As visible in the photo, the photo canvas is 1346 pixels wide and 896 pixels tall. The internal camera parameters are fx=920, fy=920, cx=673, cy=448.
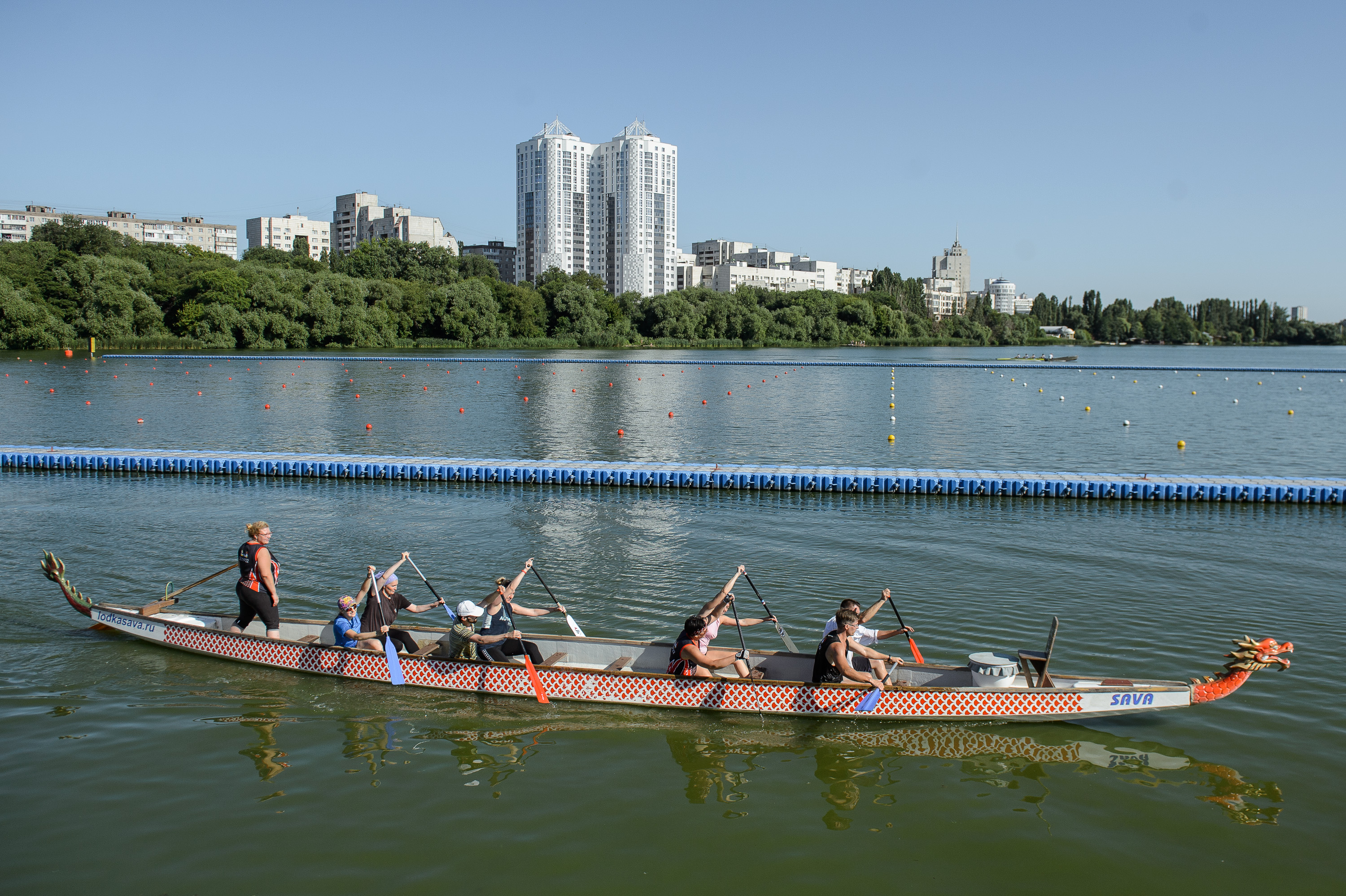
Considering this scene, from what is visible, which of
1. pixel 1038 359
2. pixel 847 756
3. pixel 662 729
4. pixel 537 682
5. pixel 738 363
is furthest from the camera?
pixel 1038 359

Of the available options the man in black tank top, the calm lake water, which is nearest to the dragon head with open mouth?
the calm lake water

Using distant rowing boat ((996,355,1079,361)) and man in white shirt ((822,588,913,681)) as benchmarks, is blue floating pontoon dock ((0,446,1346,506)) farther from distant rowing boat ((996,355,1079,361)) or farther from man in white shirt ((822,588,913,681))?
distant rowing boat ((996,355,1079,361))

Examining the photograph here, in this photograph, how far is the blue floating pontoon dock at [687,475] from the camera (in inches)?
1009

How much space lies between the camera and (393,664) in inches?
494

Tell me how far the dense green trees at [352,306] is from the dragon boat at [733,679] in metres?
90.5

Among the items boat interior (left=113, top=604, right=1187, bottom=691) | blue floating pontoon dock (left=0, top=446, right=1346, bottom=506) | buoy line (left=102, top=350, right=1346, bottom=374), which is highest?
buoy line (left=102, top=350, right=1346, bottom=374)

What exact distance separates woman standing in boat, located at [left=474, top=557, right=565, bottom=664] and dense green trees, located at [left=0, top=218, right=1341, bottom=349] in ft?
303

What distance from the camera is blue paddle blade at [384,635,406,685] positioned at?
41.1 feet

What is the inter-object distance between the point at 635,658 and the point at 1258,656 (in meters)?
7.52

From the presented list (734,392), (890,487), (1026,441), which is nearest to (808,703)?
(890,487)

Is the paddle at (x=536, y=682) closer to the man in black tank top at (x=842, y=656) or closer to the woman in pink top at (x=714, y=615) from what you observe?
the woman in pink top at (x=714, y=615)

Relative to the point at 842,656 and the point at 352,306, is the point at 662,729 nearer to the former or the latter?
the point at 842,656

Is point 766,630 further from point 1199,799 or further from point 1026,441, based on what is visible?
point 1026,441

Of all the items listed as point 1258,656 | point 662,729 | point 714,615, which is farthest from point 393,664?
point 1258,656
